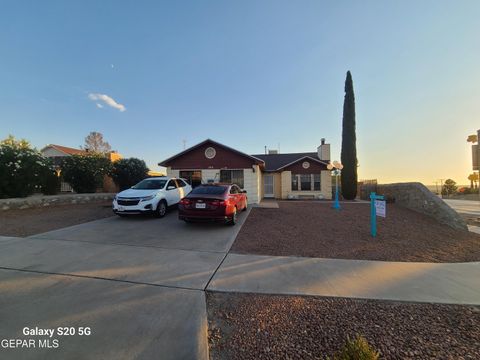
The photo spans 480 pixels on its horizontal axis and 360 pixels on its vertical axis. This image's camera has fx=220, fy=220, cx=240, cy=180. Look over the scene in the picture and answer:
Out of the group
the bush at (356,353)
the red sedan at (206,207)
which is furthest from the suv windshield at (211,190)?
the bush at (356,353)

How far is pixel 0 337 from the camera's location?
7.63 feet

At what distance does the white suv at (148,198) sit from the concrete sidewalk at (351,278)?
5090mm

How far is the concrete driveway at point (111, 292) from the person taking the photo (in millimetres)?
2266

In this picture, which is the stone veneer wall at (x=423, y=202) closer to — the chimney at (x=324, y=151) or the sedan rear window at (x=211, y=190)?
the chimney at (x=324, y=151)

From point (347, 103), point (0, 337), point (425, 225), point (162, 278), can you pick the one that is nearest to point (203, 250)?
point (162, 278)

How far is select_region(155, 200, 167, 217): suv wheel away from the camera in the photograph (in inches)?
351

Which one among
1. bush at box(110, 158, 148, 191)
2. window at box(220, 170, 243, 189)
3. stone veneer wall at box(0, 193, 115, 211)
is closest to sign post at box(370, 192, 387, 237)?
window at box(220, 170, 243, 189)

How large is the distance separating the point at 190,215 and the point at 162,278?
11.6 ft

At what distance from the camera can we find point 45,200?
1134 centimetres

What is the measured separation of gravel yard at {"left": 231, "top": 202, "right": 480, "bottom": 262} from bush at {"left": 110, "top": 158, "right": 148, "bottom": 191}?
11.4 meters

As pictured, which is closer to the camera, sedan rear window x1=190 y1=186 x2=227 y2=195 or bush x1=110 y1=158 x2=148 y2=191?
sedan rear window x1=190 y1=186 x2=227 y2=195

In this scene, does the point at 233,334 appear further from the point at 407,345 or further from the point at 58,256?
the point at 58,256

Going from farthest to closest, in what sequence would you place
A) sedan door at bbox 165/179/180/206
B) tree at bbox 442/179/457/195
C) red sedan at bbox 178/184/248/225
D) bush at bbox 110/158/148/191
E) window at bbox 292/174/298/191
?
tree at bbox 442/179/457/195 < window at bbox 292/174/298/191 < bush at bbox 110/158/148/191 < sedan door at bbox 165/179/180/206 < red sedan at bbox 178/184/248/225

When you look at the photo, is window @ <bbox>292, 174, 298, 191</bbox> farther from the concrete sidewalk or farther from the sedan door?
the concrete sidewalk
